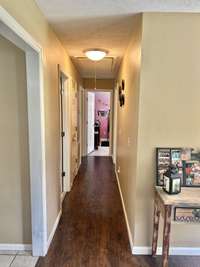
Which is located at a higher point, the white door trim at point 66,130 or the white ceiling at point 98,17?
the white ceiling at point 98,17

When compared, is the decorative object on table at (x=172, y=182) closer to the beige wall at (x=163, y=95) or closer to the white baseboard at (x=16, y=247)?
the beige wall at (x=163, y=95)

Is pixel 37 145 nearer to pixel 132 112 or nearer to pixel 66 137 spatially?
pixel 132 112

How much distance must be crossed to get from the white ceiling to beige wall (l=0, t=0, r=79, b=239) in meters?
0.12

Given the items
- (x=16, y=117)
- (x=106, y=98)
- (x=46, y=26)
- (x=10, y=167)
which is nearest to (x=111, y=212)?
(x=10, y=167)

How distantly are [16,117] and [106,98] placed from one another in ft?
24.0

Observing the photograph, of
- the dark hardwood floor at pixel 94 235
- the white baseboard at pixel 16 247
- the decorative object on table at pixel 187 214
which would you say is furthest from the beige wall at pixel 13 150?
the decorative object on table at pixel 187 214

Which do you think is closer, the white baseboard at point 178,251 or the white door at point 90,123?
the white baseboard at point 178,251

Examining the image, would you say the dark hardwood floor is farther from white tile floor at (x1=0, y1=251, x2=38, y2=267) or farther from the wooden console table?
the wooden console table

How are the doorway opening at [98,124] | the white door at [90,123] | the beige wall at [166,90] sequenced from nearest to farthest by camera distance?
the beige wall at [166,90], the white door at [90,123], the doorway opening at [98,124]

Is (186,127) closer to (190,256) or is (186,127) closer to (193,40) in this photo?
(193,40)

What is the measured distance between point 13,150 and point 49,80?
0.85 metres

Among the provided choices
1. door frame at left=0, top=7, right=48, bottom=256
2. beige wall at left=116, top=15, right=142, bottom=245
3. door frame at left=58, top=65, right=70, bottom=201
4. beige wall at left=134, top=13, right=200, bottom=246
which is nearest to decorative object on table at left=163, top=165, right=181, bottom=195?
beige wall at left=134, top=13, right=200, bottom=246

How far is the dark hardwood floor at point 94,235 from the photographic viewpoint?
81.4 inches

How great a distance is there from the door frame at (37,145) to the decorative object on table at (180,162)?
1139 millimetres
